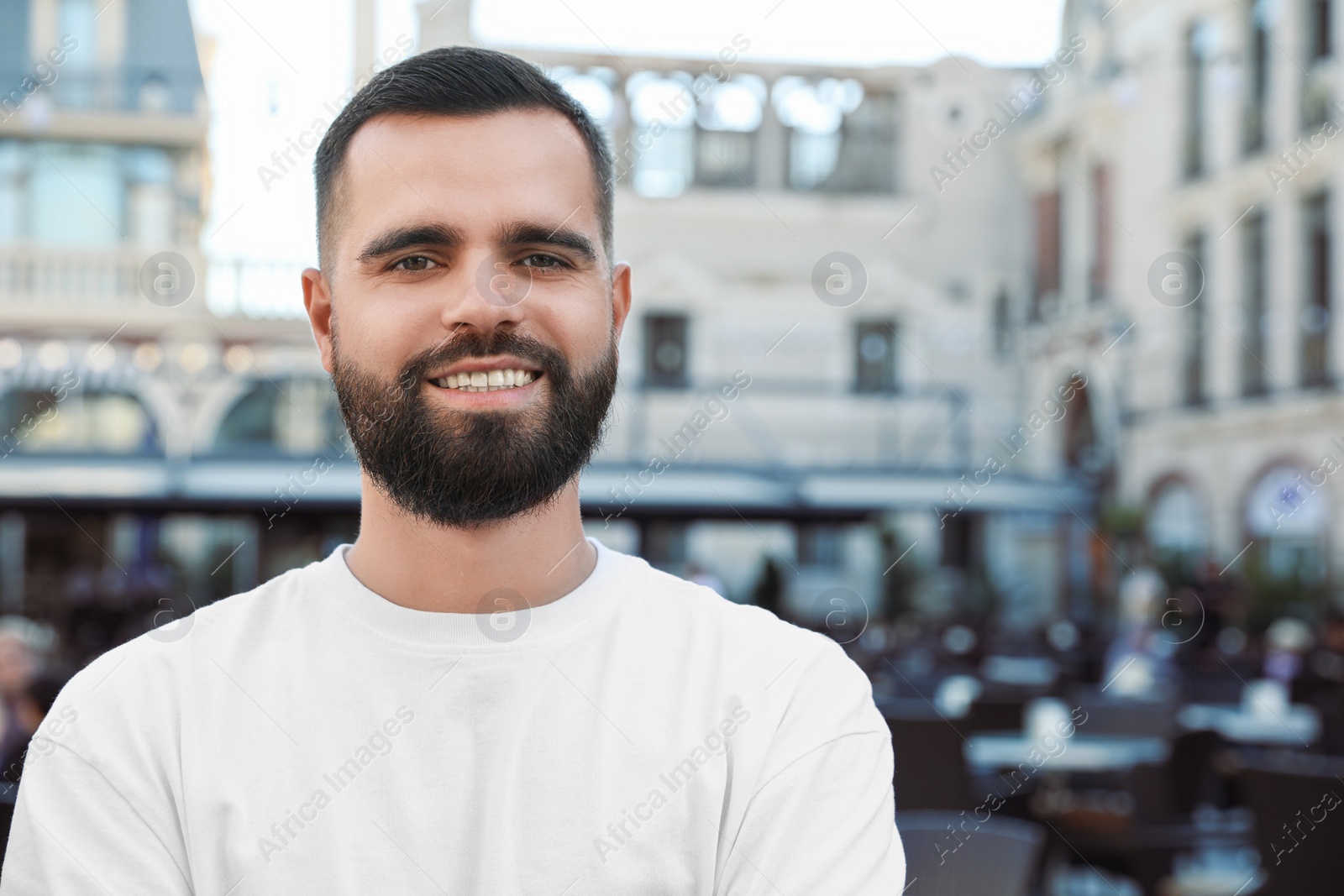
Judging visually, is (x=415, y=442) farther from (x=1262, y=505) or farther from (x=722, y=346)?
(x=722, y=346)

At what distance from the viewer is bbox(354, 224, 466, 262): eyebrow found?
1.73 m

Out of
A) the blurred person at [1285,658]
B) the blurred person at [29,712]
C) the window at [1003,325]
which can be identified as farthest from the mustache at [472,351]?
the window at [1003,325]

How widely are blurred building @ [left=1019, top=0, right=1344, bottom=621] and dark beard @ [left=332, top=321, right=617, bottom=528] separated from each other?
1529cm

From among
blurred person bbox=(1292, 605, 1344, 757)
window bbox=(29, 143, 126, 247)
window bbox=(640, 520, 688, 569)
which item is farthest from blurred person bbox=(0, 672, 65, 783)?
window bbox=(29, 143, 126, 247)

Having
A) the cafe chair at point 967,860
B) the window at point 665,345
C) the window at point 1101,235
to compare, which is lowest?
the cafe chair at point 967,860

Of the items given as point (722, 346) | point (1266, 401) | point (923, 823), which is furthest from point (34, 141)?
point (923, 823)

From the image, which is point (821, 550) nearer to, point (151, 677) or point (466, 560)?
point (466, 560)

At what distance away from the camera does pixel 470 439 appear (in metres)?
1.75

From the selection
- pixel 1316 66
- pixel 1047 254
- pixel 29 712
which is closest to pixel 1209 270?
pixel 1316 66

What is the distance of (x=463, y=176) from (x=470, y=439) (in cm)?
35

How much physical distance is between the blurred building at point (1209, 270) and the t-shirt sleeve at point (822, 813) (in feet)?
49.6

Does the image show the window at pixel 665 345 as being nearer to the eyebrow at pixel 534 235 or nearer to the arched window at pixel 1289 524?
the arched window at pixel 1289 524

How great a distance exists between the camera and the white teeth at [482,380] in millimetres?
1733
